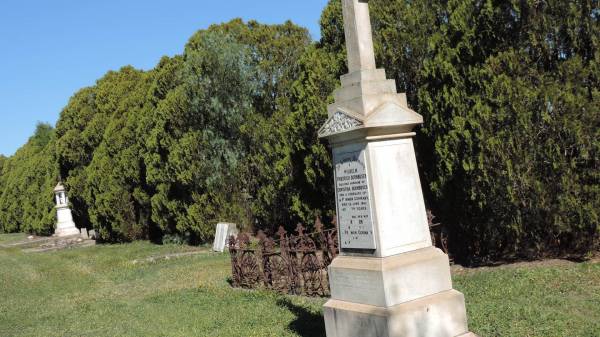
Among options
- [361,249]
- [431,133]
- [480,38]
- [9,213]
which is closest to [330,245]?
[431,133]

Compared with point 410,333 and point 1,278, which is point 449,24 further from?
point 1,278

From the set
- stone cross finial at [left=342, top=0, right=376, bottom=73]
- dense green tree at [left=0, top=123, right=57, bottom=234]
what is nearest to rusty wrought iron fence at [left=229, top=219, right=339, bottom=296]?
stone cross finial at [left=342, top=0, right=376, bottom=73]

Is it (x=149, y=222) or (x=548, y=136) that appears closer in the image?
(x=548, y=136)

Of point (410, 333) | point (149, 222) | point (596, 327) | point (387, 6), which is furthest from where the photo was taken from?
point (149, 222)

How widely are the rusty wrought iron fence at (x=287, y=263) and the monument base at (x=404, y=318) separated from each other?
9.98 feet

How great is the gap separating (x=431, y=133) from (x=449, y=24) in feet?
6.23

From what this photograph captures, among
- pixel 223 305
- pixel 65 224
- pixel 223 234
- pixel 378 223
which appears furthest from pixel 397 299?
pixel 65 224

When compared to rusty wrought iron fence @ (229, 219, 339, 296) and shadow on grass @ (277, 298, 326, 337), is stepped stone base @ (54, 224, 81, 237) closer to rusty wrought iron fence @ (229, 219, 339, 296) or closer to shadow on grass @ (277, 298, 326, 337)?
rusty wrought iron fence @ (229, 219, 339, 296)

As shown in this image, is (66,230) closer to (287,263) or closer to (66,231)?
(66,231)

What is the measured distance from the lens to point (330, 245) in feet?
27.4

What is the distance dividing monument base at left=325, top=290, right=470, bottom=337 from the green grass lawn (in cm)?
71

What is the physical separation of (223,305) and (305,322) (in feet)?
6.68

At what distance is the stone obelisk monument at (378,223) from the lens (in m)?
4.62

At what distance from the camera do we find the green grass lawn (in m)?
5.80
